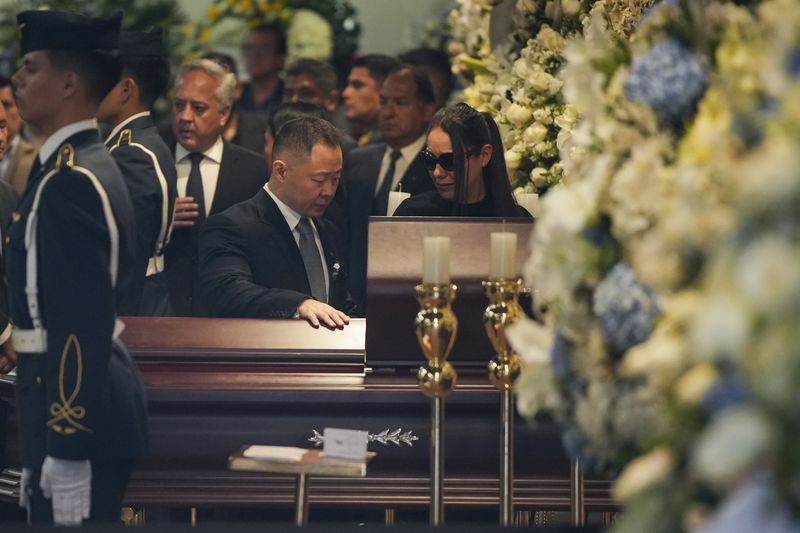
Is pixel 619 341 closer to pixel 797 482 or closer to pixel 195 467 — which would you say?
pixel 797 482

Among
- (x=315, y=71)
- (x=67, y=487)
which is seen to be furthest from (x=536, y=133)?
(x=315, y=71)

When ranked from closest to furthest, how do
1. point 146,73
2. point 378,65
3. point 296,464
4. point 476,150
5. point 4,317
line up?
1. point 296,464
2. point 4,317
3. point 476,150
4. point 146,73
5. point 378,65

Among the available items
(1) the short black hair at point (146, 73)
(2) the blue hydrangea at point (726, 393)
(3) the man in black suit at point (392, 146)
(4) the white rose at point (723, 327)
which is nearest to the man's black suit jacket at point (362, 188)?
(3) the man in black suit at point (392, 146)

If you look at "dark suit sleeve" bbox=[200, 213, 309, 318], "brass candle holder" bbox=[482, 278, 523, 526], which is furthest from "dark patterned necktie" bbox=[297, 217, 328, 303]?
"brass candle holder" bbox=[482, 278, 523, 526]

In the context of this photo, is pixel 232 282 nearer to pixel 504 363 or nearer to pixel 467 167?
pixel 467 167

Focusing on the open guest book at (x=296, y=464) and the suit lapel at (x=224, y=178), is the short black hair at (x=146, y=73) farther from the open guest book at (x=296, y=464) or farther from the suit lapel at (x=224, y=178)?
the open guest book at (x=296, y=464)

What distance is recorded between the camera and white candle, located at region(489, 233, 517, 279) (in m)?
3.05

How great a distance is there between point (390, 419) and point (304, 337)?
382 mm

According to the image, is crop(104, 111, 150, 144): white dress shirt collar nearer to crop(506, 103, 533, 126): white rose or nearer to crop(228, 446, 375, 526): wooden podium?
crop(506, 103, 533, 126): white rose

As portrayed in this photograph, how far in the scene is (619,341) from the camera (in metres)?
2.16

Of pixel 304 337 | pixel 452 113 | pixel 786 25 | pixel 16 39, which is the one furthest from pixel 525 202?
pixel 16 39

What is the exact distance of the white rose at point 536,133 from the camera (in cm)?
494

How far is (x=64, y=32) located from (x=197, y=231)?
2299 millimetres

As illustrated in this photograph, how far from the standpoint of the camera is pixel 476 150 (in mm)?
4691
